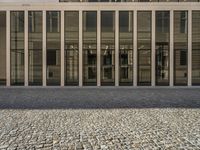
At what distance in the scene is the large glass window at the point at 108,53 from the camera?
25.5m

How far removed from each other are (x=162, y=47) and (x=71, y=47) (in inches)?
280

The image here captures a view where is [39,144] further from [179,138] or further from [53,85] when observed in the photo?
[53,85]

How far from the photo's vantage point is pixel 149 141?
24.9 feet

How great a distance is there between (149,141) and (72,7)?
19.7m

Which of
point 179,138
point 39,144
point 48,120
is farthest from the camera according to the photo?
point 48,120

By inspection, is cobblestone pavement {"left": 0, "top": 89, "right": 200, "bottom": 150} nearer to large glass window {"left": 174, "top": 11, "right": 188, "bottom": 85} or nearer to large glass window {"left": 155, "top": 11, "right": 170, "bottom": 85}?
large glass window {"left": 155, "top": 11, "right": 170, "bottom": 85}

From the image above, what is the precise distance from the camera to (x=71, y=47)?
2564 centimetres

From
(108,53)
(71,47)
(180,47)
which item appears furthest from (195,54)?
(71,47)

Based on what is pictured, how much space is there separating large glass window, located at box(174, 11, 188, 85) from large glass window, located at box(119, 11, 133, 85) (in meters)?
3.48

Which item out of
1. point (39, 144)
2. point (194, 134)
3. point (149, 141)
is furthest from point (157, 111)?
point (39, 144)

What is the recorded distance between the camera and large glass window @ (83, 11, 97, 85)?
2550 cm

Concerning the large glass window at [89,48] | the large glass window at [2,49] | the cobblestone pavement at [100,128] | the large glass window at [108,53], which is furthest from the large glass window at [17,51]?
the cobblestone pavement at [100,128]

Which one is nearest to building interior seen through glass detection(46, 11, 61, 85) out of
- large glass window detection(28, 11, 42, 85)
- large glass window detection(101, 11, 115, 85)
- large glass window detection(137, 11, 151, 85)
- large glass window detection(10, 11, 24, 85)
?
large glass window detection(28, 11, 42, 85)

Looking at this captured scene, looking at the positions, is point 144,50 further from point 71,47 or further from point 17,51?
point 17,51
